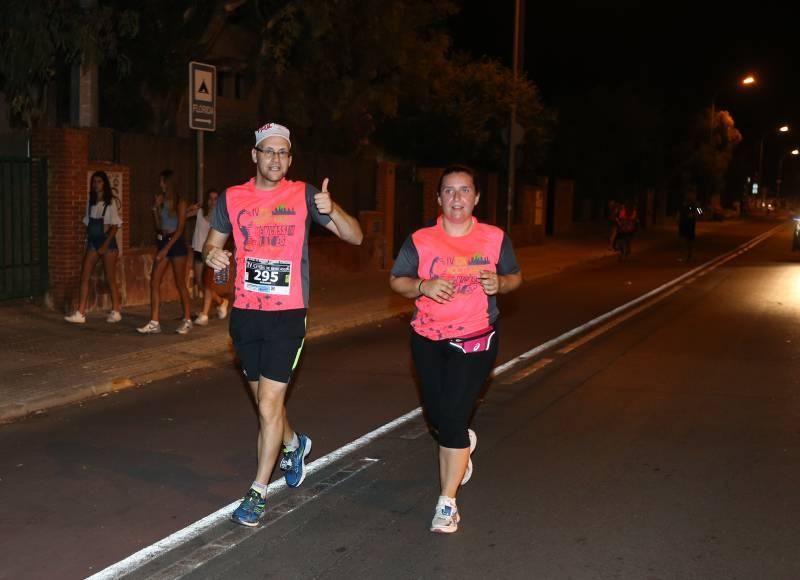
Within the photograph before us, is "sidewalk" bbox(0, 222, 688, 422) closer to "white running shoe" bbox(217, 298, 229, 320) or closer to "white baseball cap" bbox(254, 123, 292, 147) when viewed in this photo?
"white running shoe" bbox(217, 298, 229, 320)

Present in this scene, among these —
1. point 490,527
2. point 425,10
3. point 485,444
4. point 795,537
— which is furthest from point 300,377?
point 425,10

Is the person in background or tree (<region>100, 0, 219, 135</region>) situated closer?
the person in background

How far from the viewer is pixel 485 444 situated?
719 centimetres

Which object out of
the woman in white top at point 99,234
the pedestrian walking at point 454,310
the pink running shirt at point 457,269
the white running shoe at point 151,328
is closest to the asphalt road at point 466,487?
the pedestrian walking at point 454,310

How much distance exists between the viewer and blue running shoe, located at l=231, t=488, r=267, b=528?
5305 mm

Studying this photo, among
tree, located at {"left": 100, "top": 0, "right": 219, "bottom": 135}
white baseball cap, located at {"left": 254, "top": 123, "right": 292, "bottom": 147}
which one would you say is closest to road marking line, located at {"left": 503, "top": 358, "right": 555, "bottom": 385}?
white baseball cap, located at {"left": 254, "top": 123, "right": 292, "bottom": 147}

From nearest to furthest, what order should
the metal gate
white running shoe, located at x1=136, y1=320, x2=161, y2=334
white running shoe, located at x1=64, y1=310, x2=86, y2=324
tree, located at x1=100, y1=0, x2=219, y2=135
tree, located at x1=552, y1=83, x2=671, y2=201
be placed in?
white running shoe, located at x1=136, y1=320, x2=161, y2=334 < white running shoe, located at x1=64, y1=310, x2=86, y2=324 < the metal gate < tree, located at x1=100, y1=0, x2=219, y2=135 < tree, located at x1=552, y1=83, x2=671, y2=201

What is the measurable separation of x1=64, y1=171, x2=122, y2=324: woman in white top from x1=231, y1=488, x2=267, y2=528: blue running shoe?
275 inches

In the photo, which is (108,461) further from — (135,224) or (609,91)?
(609,91)

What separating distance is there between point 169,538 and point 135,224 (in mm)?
9414

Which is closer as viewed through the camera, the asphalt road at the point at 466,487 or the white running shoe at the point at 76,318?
the asphalt road at the point at 466,487

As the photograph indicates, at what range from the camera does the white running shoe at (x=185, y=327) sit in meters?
11.4

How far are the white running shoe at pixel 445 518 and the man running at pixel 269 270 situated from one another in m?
0.95

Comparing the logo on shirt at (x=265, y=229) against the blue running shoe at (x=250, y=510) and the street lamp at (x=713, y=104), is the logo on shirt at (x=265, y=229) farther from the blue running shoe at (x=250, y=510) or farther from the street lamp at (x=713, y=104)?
the street lamp at (x=713, y=104)
